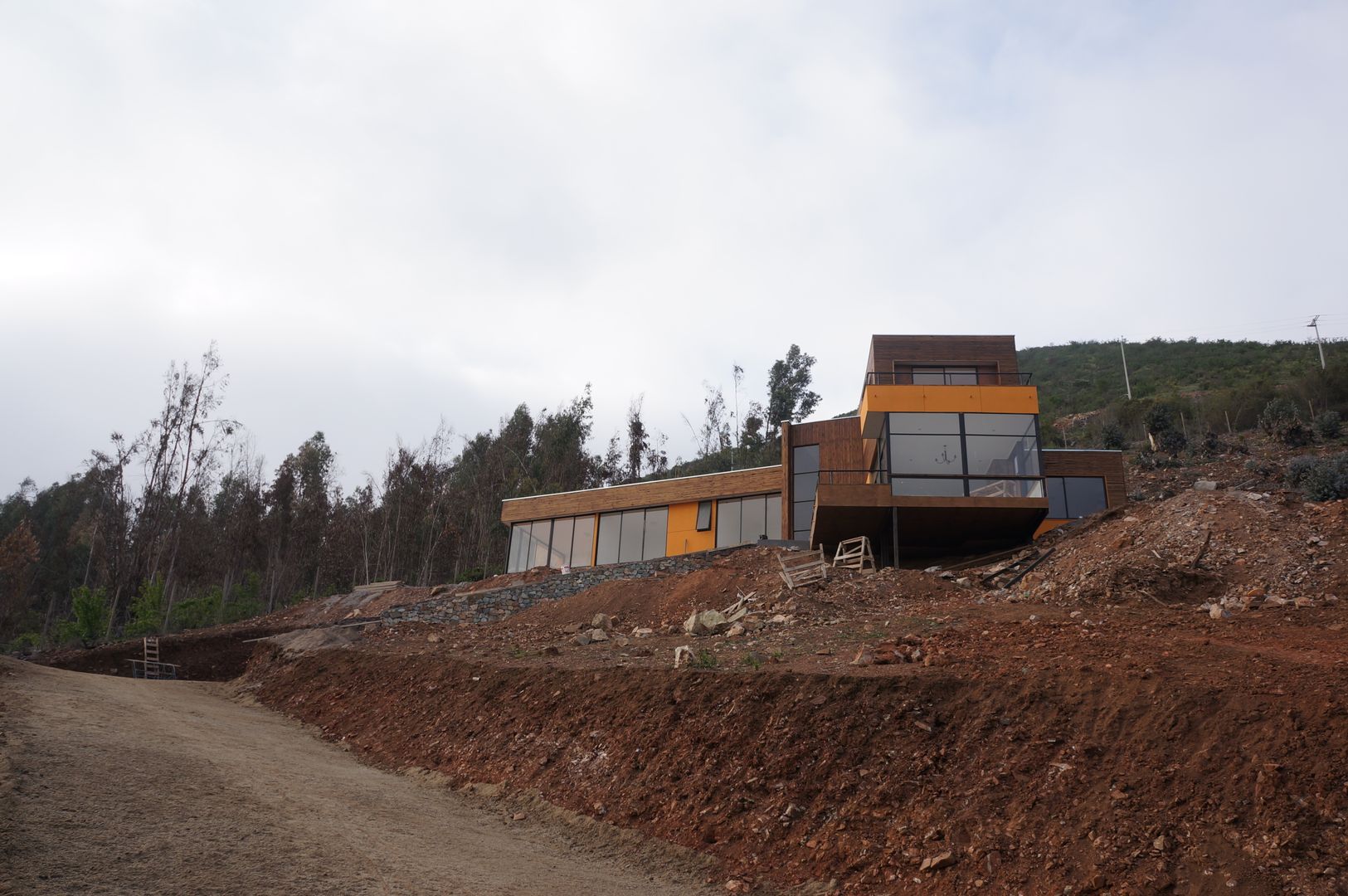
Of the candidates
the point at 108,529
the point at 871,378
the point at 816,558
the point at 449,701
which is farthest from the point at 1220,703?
the point at 108,529

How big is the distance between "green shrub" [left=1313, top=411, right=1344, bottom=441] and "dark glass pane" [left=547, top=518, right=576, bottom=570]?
28.2m

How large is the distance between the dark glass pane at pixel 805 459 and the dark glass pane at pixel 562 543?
8.18 metres

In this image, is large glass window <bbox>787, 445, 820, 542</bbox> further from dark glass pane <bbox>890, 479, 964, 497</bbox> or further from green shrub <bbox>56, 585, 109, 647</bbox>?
green shrub <bbox>56, 585, 109, 647</bbox>

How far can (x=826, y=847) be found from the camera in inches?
255

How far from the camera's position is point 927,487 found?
60.7 feet

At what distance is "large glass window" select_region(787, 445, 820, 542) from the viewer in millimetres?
23609

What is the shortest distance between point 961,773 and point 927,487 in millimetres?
12409

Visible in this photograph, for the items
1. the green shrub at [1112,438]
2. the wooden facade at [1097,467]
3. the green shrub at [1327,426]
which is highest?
the green shrub at [1112,438]

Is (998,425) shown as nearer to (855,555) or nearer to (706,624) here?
(855,555)

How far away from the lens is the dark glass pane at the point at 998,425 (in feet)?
62.5

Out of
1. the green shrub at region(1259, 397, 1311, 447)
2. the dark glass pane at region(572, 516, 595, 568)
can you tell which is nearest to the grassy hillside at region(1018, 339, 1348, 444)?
the green shrub at region(1259, 397, 1311, 447)

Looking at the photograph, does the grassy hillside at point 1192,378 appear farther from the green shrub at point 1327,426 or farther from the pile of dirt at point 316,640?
the pile of dirt at point 316,640

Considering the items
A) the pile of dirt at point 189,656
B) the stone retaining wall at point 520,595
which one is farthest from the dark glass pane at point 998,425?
the pile of dirt at point 189,656

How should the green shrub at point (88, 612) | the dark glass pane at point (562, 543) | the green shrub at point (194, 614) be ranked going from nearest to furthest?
the green shrub at point (88, 612), the dark glass pane at point (562, 543), the green shrub at point (194, 614)
